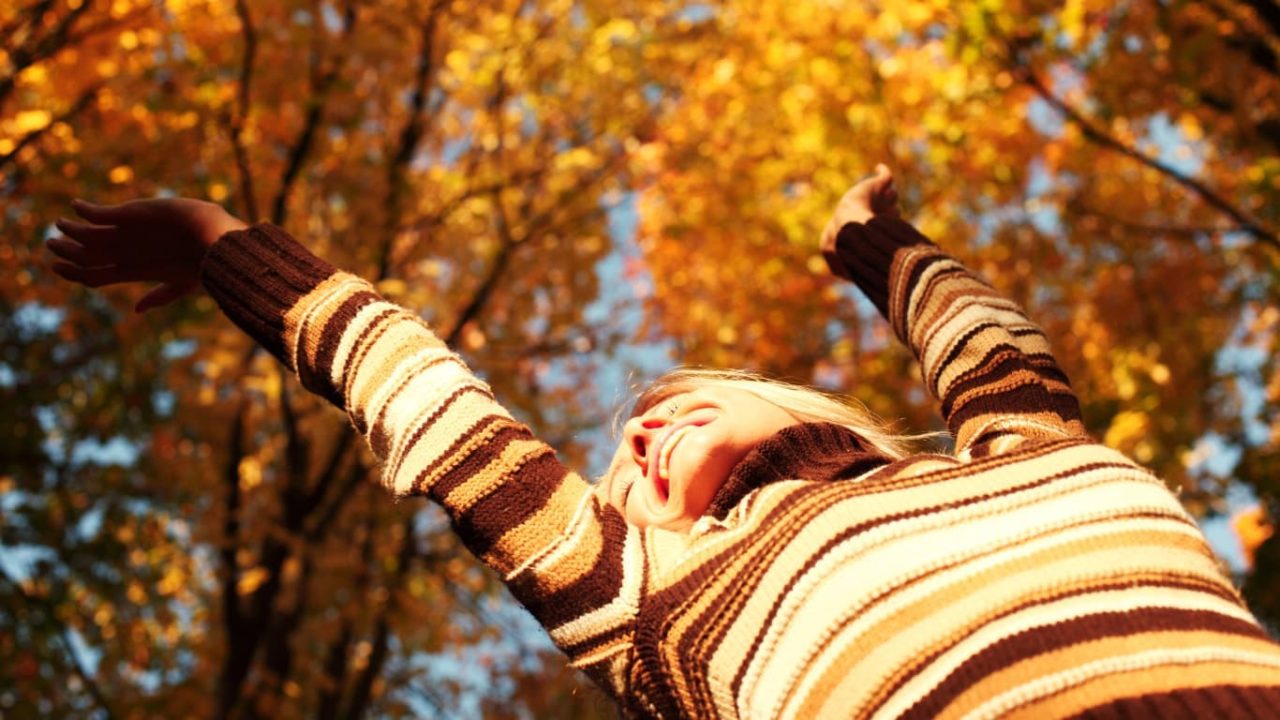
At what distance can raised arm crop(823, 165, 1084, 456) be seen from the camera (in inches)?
69.9

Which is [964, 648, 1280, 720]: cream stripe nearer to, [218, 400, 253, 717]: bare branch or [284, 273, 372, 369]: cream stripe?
[284, 273, 372, 369]: cream stripe

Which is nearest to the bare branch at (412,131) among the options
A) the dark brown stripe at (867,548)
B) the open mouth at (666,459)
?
the open mouth at (666,459)

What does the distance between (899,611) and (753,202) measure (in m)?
7.11

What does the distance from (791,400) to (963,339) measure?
0.32 metres

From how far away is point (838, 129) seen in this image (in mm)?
7465

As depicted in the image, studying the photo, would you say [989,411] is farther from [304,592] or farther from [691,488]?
[304,592]

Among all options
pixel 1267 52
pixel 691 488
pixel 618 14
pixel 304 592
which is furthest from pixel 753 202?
pixel 691 488

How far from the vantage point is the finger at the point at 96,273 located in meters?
1.90

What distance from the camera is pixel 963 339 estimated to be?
6.22ft

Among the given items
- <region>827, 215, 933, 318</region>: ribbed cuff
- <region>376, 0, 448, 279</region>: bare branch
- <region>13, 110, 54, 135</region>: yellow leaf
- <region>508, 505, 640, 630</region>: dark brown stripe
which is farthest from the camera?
<region>376, 0, 448, 279</region>: bare branch

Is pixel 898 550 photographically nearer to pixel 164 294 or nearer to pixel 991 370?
pixel 991 370

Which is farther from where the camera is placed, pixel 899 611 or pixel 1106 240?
pixel 1106 240

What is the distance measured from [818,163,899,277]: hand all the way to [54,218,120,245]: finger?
1.38m

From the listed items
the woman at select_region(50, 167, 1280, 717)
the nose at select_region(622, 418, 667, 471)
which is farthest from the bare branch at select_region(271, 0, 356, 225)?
the nose at select_region(622, 418, 667, 471)
